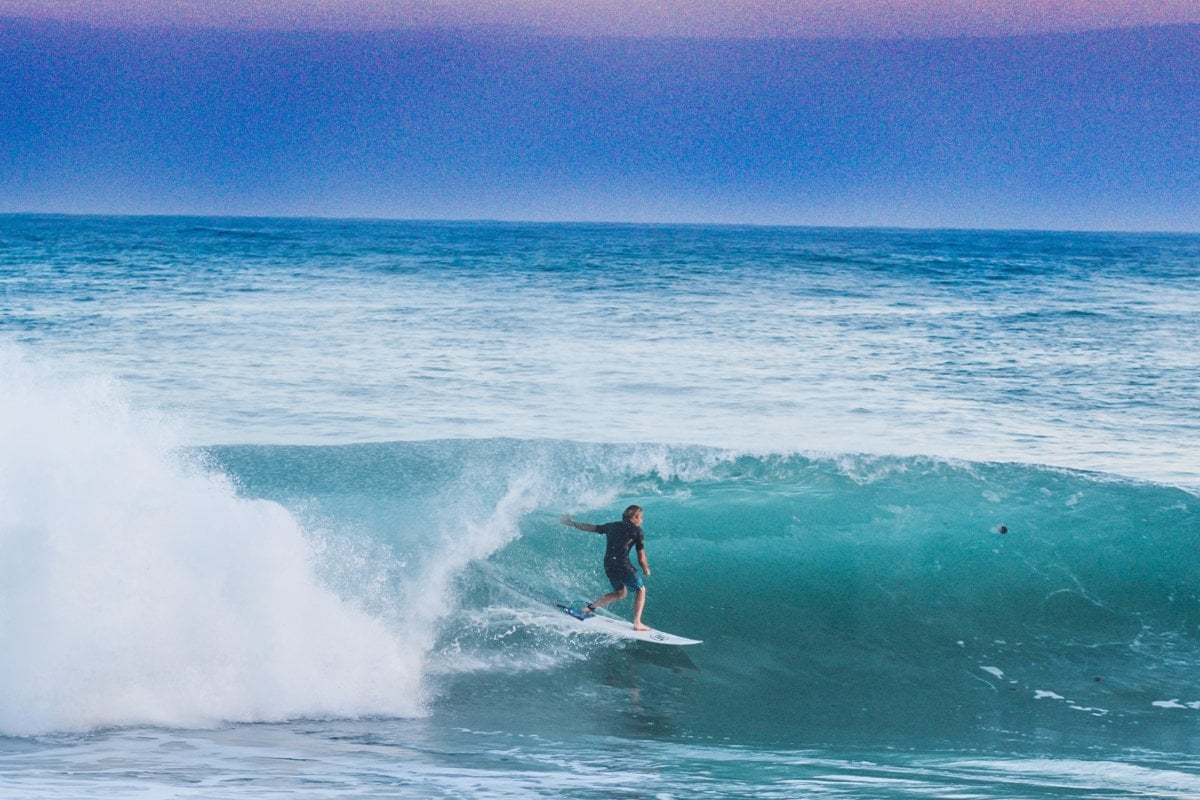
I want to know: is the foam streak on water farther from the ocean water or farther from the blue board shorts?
the blue board shorts

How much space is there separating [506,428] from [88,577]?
28.1 feet

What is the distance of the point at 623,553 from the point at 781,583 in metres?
2.30

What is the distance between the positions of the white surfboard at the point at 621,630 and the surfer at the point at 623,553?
59mm

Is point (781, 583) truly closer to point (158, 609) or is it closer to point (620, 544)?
point (620, 544)

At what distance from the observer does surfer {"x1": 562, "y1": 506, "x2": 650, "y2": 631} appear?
9.10 meters

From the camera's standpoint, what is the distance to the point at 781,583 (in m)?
10.7

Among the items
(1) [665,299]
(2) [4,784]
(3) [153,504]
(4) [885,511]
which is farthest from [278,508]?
(1) [665,299]

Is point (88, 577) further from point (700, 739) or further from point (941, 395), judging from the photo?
point (941, 395)

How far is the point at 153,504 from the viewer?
845 centimetres

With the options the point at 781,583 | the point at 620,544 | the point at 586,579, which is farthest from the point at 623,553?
the point at 781,583

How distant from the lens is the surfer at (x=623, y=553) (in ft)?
29.9

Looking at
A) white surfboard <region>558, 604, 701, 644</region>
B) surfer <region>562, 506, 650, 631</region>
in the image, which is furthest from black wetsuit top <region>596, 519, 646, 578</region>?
white surfboard <region>558, 604, 701, 644</region>

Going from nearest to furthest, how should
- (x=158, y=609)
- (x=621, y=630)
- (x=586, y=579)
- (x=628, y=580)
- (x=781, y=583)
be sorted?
(x=158, y=609) → (x=621, y=630) → (x=628, y=580) → (x=586, y=579) → (x=781, y=583)

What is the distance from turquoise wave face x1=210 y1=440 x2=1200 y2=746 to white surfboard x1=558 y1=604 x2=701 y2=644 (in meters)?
0.12
